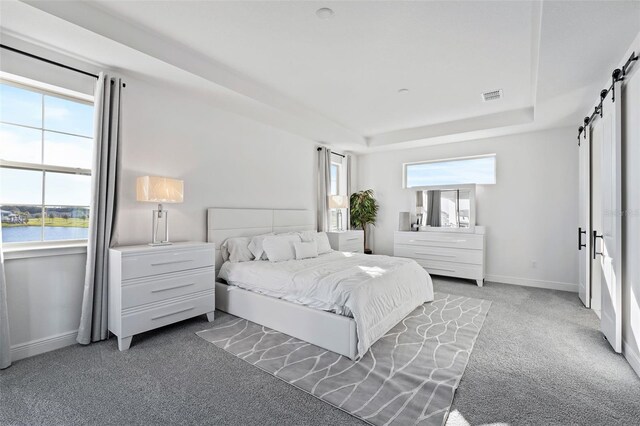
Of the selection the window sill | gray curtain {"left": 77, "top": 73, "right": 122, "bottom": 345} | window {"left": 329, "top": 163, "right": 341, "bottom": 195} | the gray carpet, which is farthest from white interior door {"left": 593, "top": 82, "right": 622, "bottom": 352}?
the window sill

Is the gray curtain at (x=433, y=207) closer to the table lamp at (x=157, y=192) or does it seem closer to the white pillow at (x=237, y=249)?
the white pillow at (x=237, y=249)

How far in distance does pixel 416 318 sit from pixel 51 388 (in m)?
3.21

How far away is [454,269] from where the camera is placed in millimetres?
5141

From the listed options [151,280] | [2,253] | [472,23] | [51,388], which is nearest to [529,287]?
[472,23]

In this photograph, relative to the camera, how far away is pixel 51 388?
6.71ft

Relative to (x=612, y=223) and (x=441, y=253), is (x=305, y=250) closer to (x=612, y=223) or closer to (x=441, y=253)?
(x=441, y=253)

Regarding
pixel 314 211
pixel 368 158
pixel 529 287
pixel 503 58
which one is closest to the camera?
pixel 503 58

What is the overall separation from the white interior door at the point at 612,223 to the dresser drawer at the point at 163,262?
377cm

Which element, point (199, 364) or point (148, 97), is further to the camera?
point (148, 97)

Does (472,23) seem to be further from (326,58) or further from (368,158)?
(368,158)

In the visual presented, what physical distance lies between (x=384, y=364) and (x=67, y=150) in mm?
3436

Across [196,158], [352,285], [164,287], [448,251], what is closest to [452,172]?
[448,251]

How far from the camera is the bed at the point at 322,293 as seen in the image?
255cm

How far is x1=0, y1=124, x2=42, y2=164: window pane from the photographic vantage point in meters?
2.49
